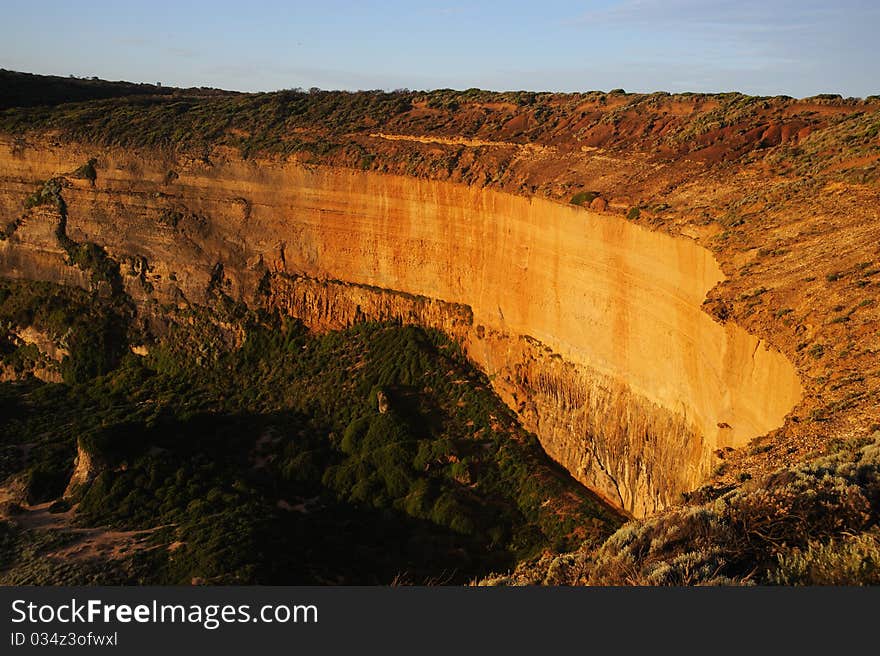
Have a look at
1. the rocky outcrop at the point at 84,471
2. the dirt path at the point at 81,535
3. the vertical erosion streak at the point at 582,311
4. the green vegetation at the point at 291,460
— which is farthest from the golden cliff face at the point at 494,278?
the dirt path at the point at 81,535

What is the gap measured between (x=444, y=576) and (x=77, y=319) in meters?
23.3

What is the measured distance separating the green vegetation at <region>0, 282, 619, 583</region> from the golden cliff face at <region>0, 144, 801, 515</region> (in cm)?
125

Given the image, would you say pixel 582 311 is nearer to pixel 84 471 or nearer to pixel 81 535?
pixel 81 535

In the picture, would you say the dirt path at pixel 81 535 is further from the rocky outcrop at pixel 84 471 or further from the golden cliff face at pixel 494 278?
the golden cliff face at pixel 494 278

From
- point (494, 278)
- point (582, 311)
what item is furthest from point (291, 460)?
point (582, 311)

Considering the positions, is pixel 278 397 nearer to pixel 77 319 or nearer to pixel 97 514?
pixel 97 514

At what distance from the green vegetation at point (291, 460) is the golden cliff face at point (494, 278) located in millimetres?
1252

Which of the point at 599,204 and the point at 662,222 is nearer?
the point at 662,222

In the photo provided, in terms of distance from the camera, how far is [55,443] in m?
29.2

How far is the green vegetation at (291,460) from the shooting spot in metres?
20.9

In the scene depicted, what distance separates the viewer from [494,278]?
86.0ft

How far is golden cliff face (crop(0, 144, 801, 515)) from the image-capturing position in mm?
18219

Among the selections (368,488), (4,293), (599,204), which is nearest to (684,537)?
(599,204)

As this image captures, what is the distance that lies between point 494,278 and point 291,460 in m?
8.17
